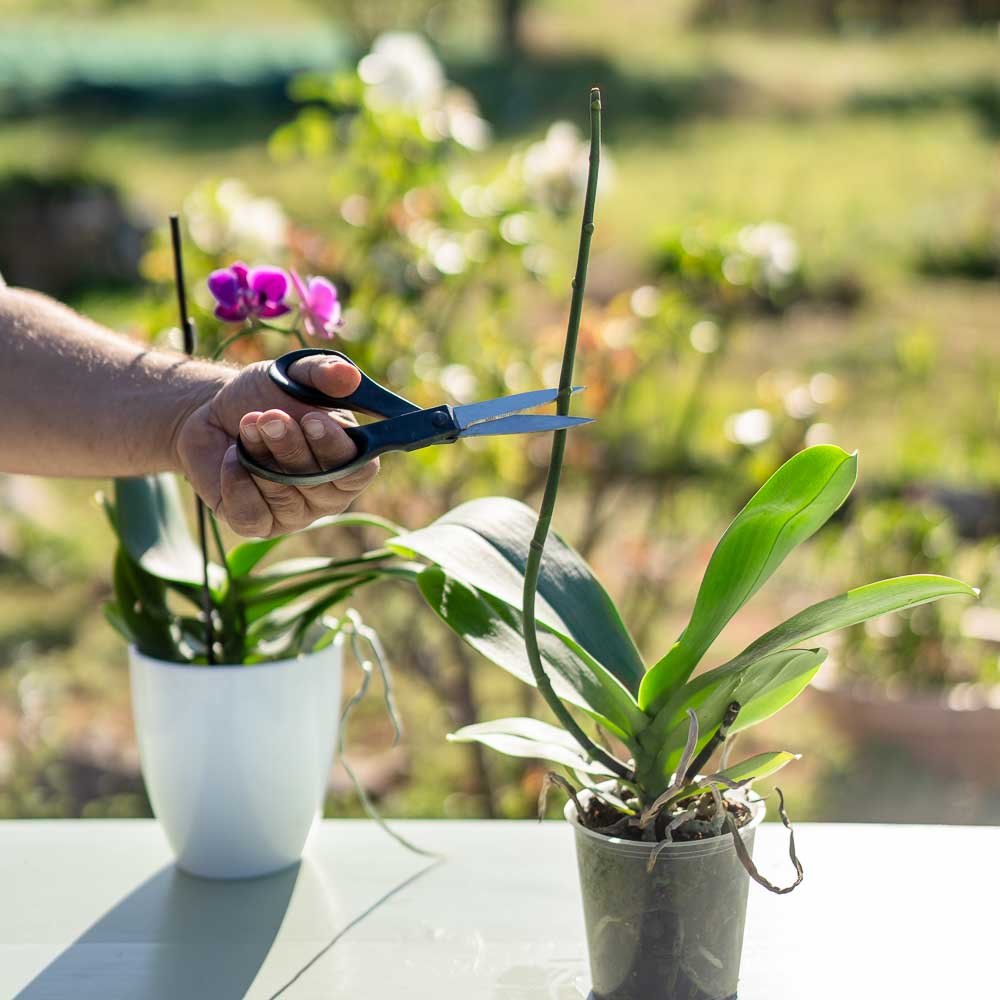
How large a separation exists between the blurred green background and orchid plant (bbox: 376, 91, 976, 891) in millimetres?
851

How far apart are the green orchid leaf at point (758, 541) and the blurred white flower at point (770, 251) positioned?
4.17ft

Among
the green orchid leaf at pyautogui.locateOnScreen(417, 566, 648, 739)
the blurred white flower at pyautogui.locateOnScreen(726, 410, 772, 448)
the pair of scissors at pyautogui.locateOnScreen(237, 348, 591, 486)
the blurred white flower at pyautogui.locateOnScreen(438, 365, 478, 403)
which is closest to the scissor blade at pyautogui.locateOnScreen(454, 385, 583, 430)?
the pair of scissors at pyautogui.locateOnScreen(237, 348, 591, 486)

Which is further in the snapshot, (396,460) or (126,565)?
(396,460)

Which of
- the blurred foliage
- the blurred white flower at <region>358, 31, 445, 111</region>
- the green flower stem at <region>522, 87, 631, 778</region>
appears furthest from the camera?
the blurred foliage

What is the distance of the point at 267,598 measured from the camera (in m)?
1.03

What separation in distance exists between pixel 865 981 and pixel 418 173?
4.67 feet

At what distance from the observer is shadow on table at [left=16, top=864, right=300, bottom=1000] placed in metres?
0.88

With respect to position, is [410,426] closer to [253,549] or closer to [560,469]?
[560,469]

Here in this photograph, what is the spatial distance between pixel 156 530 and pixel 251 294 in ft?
Result: 0.69

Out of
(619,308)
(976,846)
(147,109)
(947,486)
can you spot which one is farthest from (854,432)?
(147,109)

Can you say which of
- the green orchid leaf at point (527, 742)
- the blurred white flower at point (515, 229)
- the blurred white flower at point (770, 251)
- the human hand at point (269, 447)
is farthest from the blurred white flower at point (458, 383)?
the green orchid leaf at point (527, 742)

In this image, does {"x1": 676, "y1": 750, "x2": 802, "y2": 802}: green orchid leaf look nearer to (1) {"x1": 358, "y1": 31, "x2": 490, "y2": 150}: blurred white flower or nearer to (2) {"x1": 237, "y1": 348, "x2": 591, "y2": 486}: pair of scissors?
(2) {"x1": 237, "y1": 348, "x2": 591, "y2": 486}: pair of scissors

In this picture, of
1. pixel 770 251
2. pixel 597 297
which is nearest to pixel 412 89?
pixel 770 251

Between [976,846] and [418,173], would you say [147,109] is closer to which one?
[418,173]
